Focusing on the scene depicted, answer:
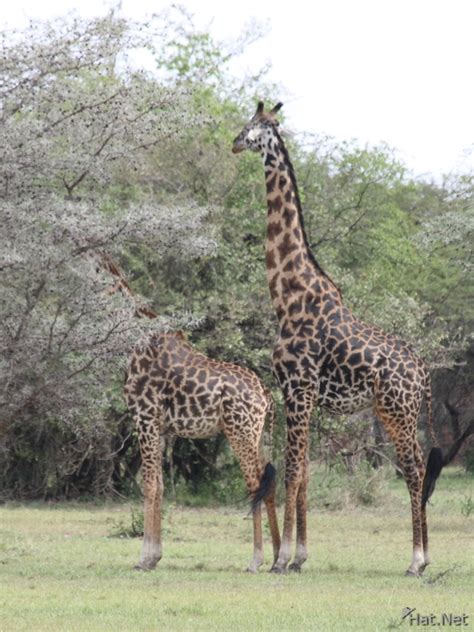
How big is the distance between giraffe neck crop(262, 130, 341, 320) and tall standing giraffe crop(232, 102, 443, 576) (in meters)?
0.01

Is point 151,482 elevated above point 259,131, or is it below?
below

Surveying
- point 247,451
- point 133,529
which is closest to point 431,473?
point 247,451

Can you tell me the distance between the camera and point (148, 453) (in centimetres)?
1303

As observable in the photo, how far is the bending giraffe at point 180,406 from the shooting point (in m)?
13.0

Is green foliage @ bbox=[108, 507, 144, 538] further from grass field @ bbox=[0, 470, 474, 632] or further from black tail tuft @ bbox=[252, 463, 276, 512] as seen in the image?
black tail tuft @ bbox=[252, 463, 276, 512]

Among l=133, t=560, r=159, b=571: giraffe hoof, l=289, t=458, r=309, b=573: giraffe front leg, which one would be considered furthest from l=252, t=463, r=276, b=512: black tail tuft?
l=133, t=560, r=159, b=571: giraffe hoof

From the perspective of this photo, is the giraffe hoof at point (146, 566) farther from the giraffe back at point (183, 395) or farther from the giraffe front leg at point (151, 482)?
the giraffe back at point (183, 395)

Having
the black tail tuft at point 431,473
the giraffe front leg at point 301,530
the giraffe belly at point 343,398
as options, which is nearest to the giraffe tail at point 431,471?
the black tail tuft at point 431,473

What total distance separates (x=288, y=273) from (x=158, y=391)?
5.71ft

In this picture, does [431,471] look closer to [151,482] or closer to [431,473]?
[431,473]

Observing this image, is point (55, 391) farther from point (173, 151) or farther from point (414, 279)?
point (414, 279)

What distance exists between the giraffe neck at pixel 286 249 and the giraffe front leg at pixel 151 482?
1731 millimetres

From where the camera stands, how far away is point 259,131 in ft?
42.8

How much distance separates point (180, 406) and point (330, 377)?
1548mm
